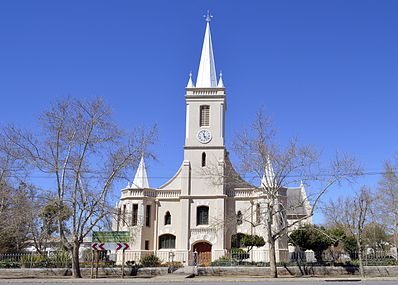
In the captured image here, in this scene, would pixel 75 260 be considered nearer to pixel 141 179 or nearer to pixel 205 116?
pixel 141 179

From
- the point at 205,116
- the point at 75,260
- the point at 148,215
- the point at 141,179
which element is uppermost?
the point at 205,116

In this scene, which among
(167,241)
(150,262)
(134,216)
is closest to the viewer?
(150,262)

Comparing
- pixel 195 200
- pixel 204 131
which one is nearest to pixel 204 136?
pixel 204 131

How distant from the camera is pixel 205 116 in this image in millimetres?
50094

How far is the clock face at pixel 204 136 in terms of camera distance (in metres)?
49.2

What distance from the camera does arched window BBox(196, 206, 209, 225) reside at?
47.7m

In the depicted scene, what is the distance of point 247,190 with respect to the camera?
160 ft

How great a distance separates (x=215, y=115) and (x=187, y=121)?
290cm

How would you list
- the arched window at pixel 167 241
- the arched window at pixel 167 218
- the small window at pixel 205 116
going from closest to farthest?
the arched window at pixel 167 241, the arched window at pixel 167 218, the small window at pixel 205 116

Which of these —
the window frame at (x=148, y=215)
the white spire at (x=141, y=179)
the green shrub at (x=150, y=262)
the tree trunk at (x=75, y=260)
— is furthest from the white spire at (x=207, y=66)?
the tree trunk at (x=75, y=260)

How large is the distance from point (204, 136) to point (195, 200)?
6.47 m

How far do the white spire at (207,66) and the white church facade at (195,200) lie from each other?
3.03 feet

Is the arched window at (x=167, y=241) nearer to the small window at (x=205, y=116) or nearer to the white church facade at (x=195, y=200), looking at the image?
the white church facade at (x=195, y=200)

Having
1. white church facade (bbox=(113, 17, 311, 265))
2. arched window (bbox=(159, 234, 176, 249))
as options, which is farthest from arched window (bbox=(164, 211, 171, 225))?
arched window (bbox=(159, 234, 176, 249))
